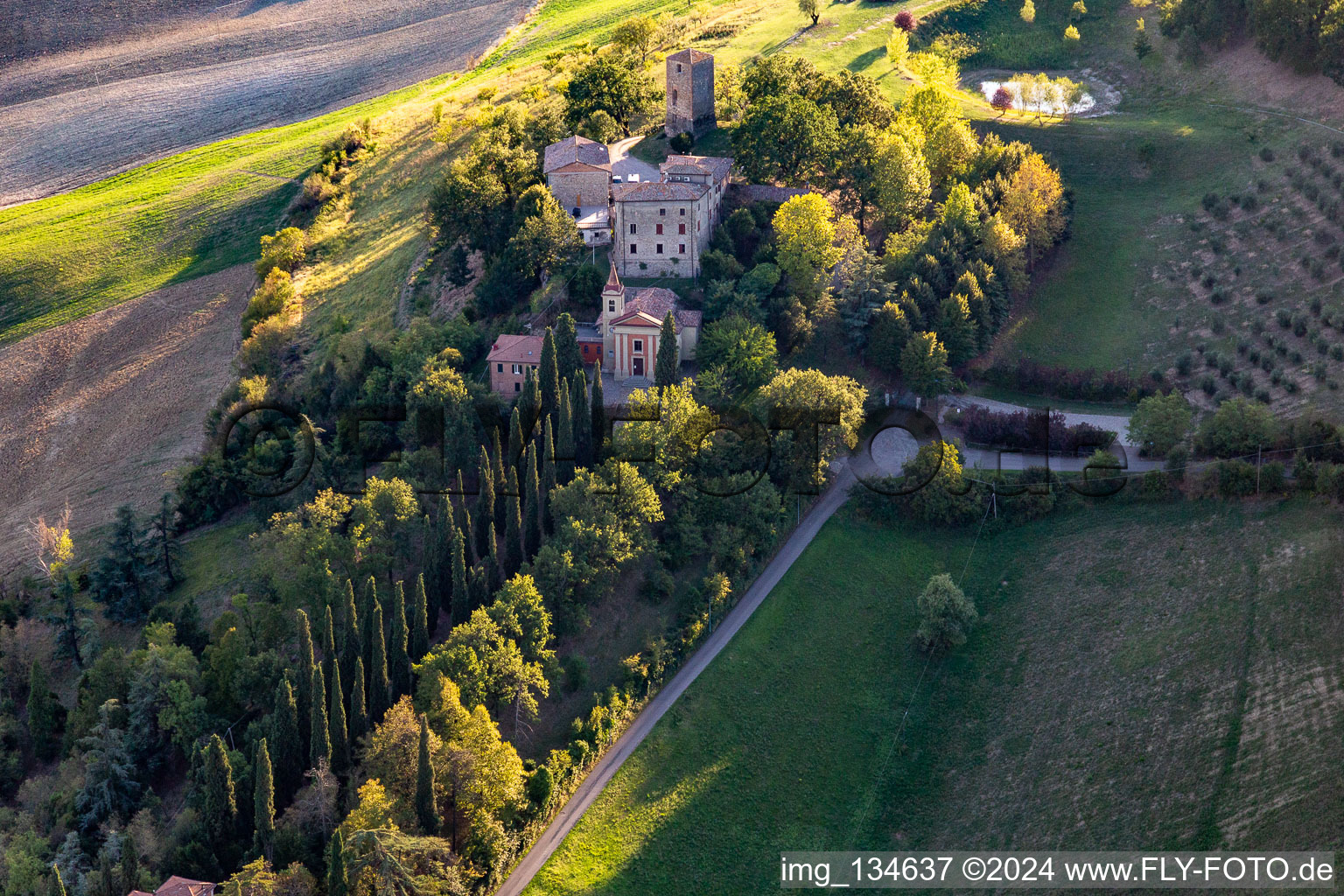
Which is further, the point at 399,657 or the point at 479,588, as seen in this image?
the point at 479,588

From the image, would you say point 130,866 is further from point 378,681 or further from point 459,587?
point 459,587

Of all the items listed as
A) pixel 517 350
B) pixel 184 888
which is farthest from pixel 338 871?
pixel 517 350

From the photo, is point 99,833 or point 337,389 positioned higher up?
point 337,389

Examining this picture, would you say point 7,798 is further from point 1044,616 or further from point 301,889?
point 1044,616

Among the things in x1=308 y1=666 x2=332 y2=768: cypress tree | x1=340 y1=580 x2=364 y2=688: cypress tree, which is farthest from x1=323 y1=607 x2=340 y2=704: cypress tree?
x1=308 y1=666 x2=332 y2=768: cypress tree

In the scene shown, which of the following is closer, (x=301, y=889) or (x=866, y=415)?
(x=301, y=889)

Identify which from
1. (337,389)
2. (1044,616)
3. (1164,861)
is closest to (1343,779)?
(1164,861)

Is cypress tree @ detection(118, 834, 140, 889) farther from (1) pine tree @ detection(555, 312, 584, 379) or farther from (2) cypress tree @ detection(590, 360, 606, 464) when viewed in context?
(1) pine tree @ detection(555, 312, 584, 379)
